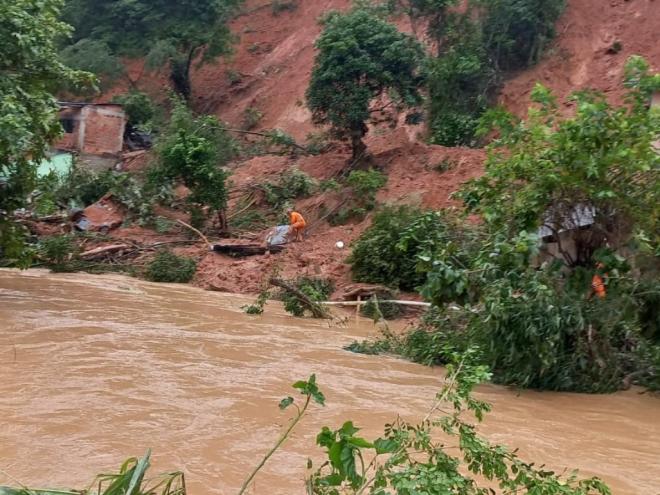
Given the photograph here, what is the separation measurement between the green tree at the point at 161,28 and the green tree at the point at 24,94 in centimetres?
1861

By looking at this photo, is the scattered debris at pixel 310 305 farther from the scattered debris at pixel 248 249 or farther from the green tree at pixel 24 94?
the scattered debris at pixel 248 249

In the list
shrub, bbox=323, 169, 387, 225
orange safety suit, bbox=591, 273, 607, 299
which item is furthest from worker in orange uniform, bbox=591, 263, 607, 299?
shrub, bbox=323, 169, 387, 225

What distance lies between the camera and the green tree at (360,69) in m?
20.4

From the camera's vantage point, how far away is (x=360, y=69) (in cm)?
2028

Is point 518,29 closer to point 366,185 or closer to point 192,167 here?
point 366,185

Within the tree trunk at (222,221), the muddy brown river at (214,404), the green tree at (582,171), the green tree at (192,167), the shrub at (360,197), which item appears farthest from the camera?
the tree trunk at (222,221)

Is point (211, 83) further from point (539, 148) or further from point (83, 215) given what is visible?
point (539, 148)

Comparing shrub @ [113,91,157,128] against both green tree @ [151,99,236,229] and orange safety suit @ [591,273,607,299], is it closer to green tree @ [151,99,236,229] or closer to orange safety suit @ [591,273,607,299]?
green tree @ [151,99,236,229]

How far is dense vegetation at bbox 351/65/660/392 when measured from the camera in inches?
322

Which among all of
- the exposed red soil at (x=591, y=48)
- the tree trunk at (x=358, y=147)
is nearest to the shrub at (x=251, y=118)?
the tree trunk at (x=358, y=147)

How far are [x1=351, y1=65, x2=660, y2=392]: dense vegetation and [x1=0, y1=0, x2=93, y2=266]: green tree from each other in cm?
541

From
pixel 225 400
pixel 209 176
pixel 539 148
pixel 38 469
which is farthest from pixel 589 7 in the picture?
pixel 38 469

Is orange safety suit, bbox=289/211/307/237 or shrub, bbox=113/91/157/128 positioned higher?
shrub, bbox=113/91/157/128

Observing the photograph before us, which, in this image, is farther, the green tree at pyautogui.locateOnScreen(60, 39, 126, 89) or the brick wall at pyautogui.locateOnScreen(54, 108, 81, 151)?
the green tree at pyautogui.locateOnScreen(60, 39, 126, 89)
